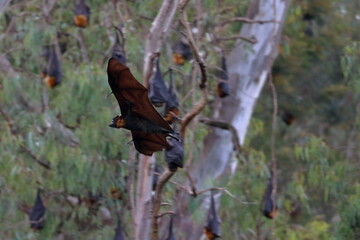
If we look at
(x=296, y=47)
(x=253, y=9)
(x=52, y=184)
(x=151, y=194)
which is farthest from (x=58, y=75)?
(x=296, y=47)

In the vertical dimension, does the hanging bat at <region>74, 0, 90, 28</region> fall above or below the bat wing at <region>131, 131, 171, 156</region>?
above

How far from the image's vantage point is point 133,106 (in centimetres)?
382

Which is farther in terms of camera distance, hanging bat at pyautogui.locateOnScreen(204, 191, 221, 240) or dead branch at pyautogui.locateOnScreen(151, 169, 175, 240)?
hanging bat at pyautogui.locateOnScreen(204, 191, 221, 240)

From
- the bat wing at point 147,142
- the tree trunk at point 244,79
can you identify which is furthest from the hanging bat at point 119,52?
the tree trunk at point 244,79

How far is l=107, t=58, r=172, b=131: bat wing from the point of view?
3695 mm

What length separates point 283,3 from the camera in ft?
30.7

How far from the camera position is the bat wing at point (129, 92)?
3.70 m

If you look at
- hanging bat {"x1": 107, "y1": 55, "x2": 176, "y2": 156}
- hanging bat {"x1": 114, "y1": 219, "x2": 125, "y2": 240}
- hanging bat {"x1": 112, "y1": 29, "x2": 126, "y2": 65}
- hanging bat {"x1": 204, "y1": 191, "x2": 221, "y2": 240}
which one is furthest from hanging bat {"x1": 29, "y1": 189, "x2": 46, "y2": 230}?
hanging bat {"x1": 107, "y1": 55, "x2": 176, "y2": 156}

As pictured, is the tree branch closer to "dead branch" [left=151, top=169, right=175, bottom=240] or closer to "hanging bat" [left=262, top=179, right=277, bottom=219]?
"dead branch" [left=151, top=169, right=175, bottom=240]

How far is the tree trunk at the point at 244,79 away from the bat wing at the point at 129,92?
536 centimetres

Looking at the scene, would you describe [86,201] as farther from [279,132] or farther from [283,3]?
[279,132]

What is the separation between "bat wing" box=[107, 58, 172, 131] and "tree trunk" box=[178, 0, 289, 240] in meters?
5.36

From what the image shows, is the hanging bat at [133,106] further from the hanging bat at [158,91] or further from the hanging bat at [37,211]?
the hanging bat at [37,211]

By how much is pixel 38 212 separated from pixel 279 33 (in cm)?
322
